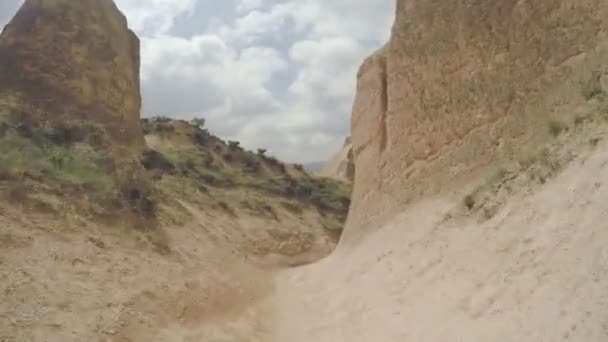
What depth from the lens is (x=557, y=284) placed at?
4.91 meters

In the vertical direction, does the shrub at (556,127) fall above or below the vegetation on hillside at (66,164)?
below

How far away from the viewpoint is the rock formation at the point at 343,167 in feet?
109

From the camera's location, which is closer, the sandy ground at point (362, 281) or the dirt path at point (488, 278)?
the dirt path at point (488, 278)

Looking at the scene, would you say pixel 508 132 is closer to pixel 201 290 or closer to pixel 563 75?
pixel 563 75

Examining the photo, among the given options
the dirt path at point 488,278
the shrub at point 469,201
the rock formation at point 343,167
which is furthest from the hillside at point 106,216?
the rock formation at point 343,167

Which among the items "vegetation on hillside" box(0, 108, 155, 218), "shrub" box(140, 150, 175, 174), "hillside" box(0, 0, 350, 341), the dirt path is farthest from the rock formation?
the dirt path

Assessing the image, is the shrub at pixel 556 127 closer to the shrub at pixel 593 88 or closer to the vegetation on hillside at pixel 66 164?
the shrub at pixel 593 88

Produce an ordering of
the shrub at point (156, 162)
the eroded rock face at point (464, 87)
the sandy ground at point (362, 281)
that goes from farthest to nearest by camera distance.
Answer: the shrub at point (156, 162) < the eroded rock face at point (464, 87) < the sandy ground at point (362, 281)

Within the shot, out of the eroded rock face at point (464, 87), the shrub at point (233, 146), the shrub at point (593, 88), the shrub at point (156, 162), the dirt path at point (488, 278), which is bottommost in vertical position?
the dirt path at point (488, 278)

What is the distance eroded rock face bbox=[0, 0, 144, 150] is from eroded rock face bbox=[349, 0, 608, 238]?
781 cm

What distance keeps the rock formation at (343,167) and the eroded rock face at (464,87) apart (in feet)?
65.2

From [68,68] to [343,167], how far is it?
21.6 m

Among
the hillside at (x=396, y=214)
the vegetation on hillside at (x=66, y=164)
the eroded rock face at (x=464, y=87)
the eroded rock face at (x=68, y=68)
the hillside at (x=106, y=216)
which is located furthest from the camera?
the eroded rock face at (x=68, y=68)

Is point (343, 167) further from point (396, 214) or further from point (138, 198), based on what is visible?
point (396, 214)
